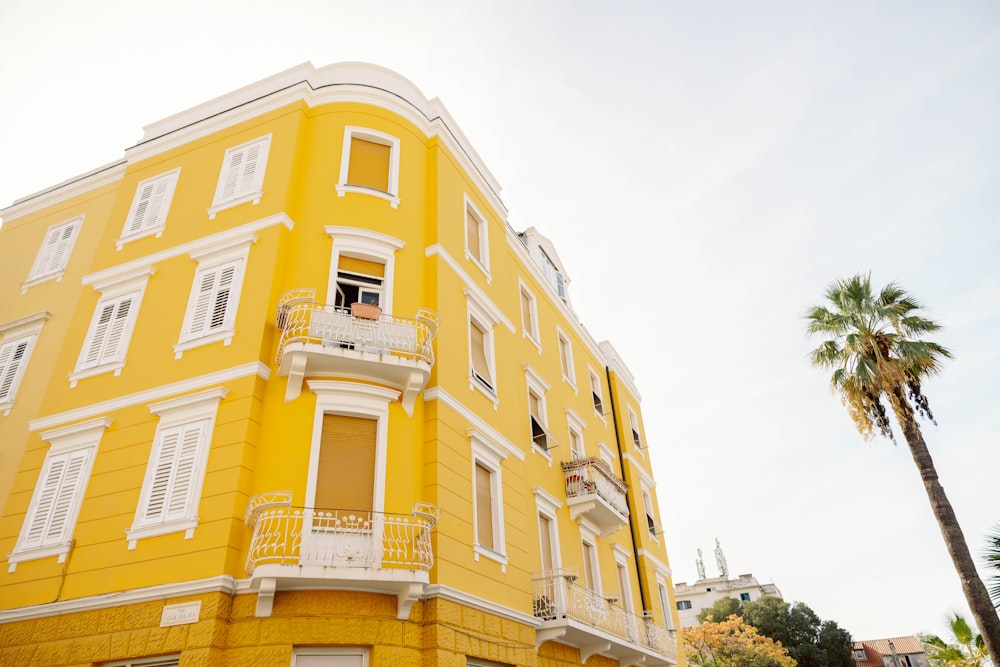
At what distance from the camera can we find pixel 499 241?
1981 centimetres

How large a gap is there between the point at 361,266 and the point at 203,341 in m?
3.55

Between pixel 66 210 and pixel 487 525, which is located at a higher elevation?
pixel 66 210

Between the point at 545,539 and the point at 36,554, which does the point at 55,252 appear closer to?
the point at 36,554

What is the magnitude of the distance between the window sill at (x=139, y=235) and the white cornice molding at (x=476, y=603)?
35.9ft

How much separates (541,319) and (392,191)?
329 inches

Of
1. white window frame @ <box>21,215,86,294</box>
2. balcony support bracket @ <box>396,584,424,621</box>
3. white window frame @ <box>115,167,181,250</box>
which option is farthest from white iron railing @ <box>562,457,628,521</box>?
white window frame @ <box>21,215,86,294</box>

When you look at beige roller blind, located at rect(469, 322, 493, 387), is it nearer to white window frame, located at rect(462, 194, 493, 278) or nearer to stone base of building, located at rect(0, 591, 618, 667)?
white window frame, located at rect(462, 194, 493, 278)

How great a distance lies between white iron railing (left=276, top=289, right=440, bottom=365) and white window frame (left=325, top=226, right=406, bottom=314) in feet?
3.14

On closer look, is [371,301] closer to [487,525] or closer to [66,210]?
[487,525]

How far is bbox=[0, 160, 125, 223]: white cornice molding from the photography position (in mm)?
18641

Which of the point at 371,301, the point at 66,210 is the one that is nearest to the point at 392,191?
the point at 371,301

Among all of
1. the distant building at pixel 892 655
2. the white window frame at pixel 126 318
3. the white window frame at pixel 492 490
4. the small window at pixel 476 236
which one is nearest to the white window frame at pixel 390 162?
the small window at pixel 476 236

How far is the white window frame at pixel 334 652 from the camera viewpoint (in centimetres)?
981

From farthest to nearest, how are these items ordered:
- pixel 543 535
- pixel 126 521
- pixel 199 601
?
pixel 543 535 → pixel 126 521 → pixel 199 601
